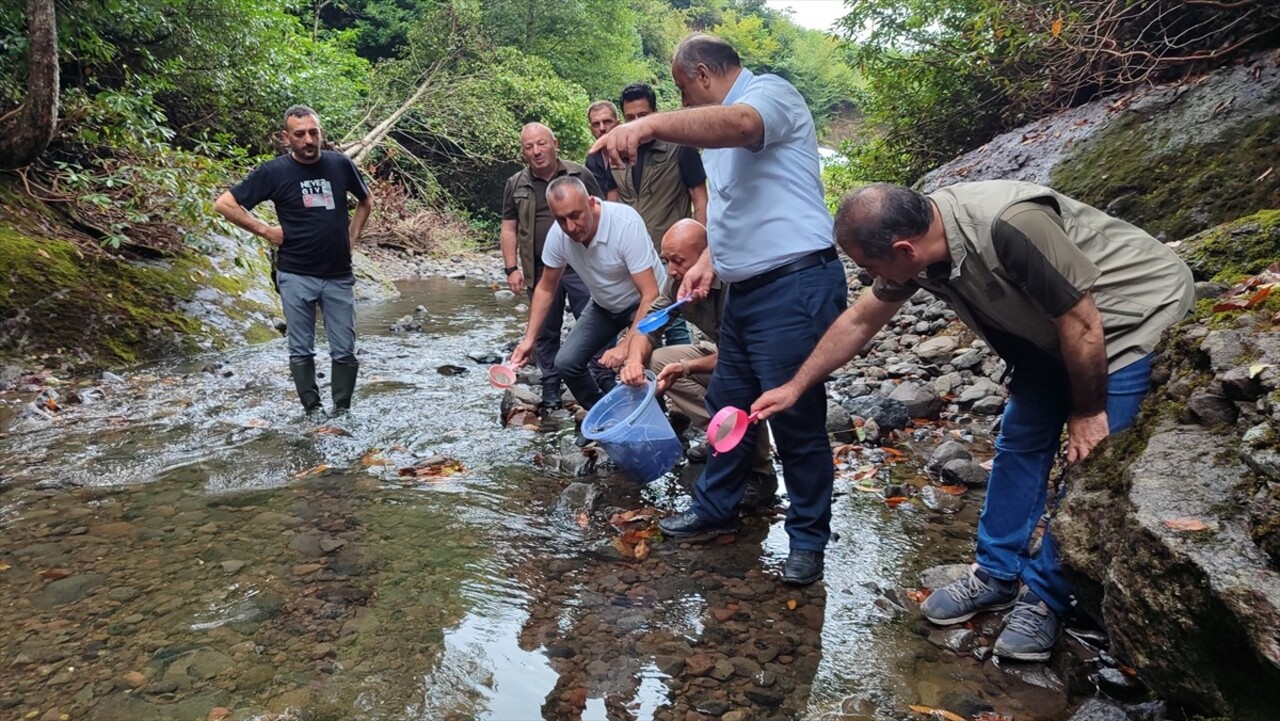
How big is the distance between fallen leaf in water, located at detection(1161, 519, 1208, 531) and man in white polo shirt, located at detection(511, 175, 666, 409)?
2.48 meters

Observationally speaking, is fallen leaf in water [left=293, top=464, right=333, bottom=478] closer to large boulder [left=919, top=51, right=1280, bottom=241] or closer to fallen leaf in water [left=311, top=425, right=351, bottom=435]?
fallen leaf in water [left=311, top=425, right=351, bottom=435]

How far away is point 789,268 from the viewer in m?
2.96

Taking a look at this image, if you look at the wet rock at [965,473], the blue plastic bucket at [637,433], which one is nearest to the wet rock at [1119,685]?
the wet rock at [965,473]

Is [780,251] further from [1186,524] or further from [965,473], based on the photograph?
[965,473]

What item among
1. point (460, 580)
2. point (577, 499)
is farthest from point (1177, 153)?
point (460, 580)

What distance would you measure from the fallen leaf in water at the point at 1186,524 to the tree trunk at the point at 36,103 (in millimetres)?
8133

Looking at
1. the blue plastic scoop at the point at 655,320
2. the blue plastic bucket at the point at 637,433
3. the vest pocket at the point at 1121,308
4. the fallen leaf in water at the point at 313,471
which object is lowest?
the fallen leaf in water at the point at 313,471

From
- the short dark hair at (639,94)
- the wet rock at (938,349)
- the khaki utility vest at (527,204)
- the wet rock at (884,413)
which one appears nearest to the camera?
the wet rock at (884,413)

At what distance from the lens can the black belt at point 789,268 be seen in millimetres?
2947

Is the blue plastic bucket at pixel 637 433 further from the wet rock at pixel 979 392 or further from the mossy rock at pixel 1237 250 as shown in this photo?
the mossy rock at pixel 1237 250

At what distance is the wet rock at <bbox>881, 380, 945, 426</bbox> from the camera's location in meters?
5.08

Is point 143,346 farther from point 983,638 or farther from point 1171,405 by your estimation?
point 1171,405

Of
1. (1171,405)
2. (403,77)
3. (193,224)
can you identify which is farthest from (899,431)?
(403,77)

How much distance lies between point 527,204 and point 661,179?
3.40 feet
